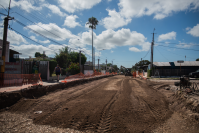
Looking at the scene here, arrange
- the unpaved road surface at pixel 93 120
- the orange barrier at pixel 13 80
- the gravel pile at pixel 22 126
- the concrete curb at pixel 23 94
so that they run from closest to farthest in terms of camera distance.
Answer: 1. the gravel pile at pixel 22 126
2. the unpaved road surface at pixel 93 120
3. the concrete curb at pixel 23 94
4. the orange barrier at pixel 13 80

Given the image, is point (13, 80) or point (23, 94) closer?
point (23, 94)

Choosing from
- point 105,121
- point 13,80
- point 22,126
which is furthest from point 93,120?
point 13,80

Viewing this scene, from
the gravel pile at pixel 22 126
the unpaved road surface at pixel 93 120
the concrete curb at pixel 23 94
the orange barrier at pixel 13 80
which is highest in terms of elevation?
the orange barrier at pixel 13 80

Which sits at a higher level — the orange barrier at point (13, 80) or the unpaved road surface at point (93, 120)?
the orange barrier at point (13, 80)

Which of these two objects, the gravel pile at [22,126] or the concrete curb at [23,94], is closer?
the gravel pile at [22,126]

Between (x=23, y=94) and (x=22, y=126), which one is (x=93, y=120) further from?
(x=23, y=94)

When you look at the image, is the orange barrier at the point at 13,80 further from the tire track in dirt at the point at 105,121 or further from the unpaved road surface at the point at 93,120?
the tire track in dirt at the point at 105,121

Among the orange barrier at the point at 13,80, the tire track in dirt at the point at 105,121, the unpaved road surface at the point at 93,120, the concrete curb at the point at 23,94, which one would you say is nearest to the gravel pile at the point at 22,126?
the unpaved road surface at the point at 93,120

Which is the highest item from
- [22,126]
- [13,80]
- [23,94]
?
[13,80]

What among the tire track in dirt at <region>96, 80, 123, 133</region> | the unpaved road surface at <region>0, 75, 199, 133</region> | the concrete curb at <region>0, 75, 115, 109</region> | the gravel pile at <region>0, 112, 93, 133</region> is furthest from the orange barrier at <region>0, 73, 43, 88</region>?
the tire track in dirt at <region>96, 80, 123, 133</region>

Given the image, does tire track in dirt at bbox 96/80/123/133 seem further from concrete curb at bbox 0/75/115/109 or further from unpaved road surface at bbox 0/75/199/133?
concrete curb at bbox 0/75/115/109

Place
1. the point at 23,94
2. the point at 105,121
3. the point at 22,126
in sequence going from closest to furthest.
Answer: the point at 22,126, the point at 105,121, the point at 23,94

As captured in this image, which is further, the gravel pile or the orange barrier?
the orange barrier

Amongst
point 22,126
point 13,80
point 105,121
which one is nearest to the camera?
point 22,126
